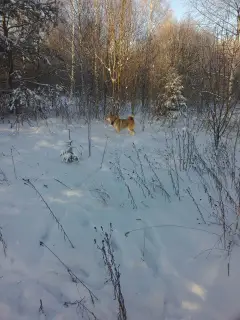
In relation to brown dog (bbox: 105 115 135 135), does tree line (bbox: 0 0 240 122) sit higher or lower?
higher

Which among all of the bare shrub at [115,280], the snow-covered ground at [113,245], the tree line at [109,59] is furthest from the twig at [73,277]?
the tree line at [109,59]

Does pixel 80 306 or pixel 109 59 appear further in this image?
pixel 109 59

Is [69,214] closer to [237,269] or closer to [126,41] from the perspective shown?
[237,269]

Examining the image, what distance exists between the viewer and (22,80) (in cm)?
754

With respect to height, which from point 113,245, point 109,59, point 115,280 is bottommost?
point 113,245

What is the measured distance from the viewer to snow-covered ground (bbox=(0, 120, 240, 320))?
75.6 inches

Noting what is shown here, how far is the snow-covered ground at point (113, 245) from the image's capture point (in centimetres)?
192

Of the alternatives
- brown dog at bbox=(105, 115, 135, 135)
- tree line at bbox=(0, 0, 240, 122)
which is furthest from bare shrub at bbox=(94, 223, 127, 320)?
brown dog at bbox=(105, 115, 135, 135)

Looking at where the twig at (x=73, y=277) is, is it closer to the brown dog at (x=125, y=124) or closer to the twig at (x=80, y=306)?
the twig at (x=80, y=306)

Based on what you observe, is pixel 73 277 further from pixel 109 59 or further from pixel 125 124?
pixel 109 59

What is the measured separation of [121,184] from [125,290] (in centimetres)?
183

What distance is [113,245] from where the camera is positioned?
250 centimetres

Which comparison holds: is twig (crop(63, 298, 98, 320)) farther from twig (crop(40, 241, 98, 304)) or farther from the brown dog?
the brown dog

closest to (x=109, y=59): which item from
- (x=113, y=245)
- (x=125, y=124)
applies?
A: (x=125, y=124)
